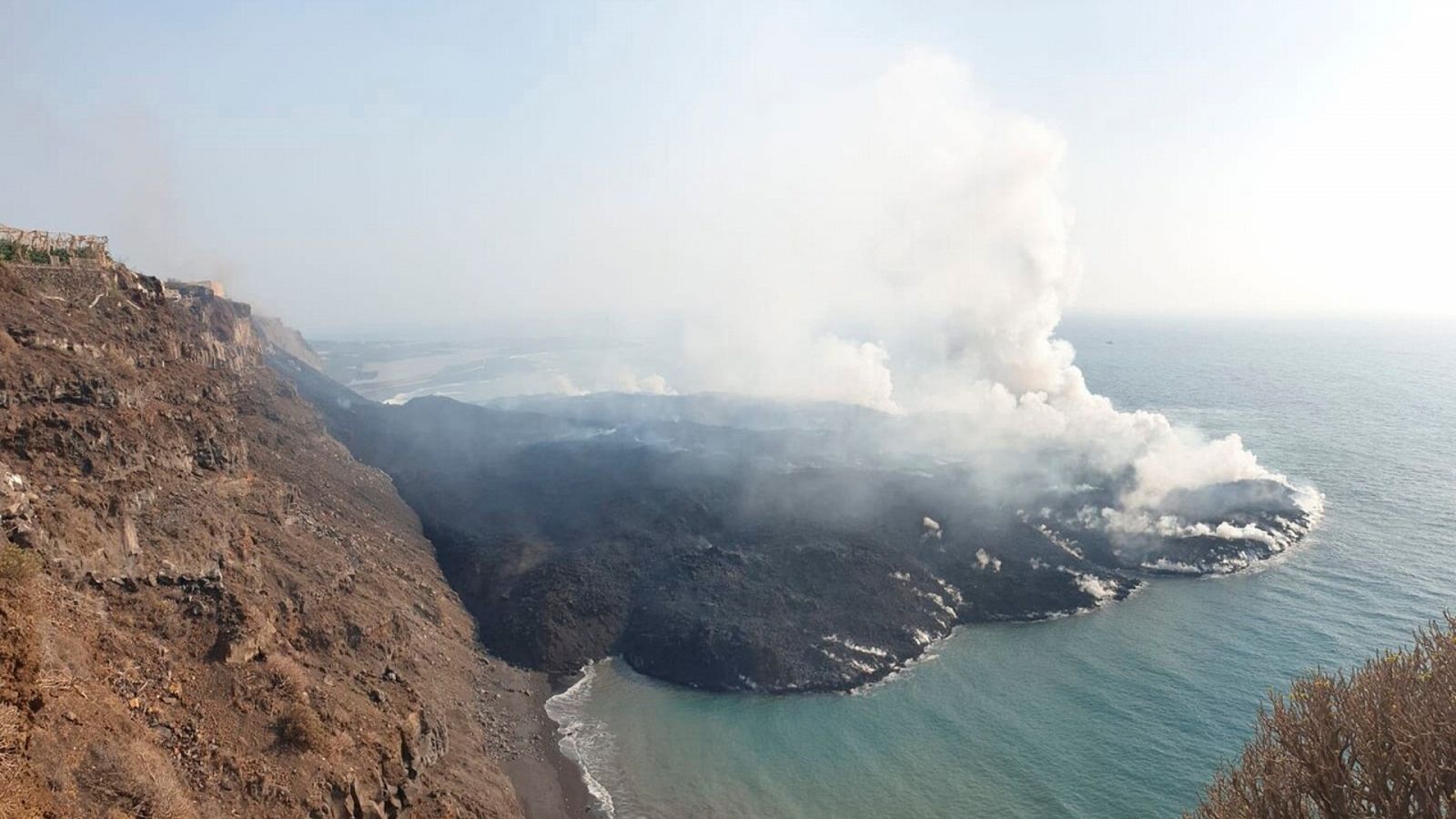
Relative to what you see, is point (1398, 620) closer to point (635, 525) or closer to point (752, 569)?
point (752, 569)

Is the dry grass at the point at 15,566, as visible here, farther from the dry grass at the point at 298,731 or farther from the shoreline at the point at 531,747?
the shoreline at the point at 531,747

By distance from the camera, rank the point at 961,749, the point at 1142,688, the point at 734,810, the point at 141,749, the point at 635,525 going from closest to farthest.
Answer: the point at 141,749
the point at 734,810
the point at 961,749
the point at 1142,688
the point at 635,525

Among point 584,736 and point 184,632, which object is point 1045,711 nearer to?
point 584,736

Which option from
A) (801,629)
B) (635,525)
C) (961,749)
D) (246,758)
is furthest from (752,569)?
(246,758)

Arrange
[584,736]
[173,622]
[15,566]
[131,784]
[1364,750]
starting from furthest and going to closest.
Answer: [584,736]
[173,622]
[15,566]
[131,784]
[1364,750]

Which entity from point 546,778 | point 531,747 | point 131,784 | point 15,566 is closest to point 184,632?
point 15,566

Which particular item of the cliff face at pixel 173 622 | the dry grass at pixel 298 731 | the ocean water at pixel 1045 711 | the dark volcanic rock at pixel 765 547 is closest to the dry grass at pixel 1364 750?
the ocean water at pixel 1045 711
